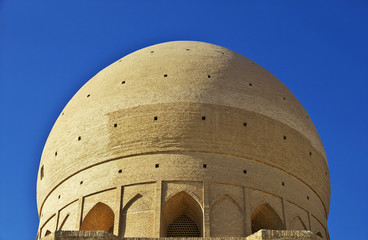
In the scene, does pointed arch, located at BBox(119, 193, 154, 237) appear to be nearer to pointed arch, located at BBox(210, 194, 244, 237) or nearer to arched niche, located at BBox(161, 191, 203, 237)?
arched niche, located at BBox(161, 191, 203, 237)

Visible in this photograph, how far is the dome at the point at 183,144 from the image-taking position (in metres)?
19.3

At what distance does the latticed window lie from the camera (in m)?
19.3

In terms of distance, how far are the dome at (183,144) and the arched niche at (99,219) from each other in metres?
0.12

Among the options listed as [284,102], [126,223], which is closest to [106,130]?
[126,223]

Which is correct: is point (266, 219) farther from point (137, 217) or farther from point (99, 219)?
point (99, 219)

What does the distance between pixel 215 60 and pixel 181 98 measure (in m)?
2.34

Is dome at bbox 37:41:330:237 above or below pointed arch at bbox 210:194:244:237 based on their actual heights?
above

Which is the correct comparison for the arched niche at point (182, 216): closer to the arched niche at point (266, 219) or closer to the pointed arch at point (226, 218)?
the pointed arch at point (226, 218)

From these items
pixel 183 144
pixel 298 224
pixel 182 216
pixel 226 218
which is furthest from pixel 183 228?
pixel 298 224

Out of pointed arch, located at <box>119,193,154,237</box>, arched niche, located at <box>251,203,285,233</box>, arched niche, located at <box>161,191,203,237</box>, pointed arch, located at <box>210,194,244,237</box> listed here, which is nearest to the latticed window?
arched niche, located at <box>161,191,203,237</box>

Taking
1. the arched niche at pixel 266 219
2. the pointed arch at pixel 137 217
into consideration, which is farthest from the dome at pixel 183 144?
the arched niche at pixel 266 219

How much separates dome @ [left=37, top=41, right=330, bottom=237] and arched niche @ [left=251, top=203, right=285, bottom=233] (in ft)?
0.49

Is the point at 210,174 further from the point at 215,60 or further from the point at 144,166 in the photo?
the point at 215,60

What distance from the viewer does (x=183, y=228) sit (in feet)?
64.1
